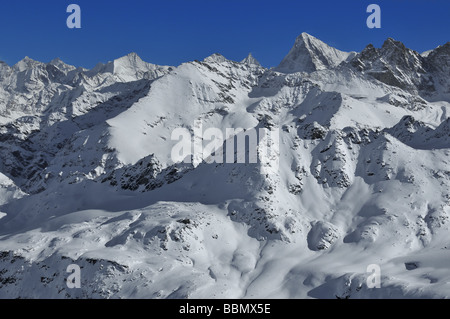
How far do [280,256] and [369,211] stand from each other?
29.0m

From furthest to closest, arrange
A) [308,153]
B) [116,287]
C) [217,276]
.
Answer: [308,153]
[217,276]
[116,287]

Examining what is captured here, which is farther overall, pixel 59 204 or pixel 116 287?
pixel 59 204

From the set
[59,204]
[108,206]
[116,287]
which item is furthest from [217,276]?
[59,204]

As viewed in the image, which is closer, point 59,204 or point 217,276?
point 217,276

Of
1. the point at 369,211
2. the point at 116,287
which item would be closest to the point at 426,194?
the point at 369,211

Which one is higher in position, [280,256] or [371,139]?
[371,139]

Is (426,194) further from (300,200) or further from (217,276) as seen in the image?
(217,276)

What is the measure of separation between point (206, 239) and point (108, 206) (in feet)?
107

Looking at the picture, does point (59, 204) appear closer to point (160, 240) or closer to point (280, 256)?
point (160, 240)

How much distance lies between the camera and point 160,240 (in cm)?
10038

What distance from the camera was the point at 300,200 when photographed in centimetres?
12344
